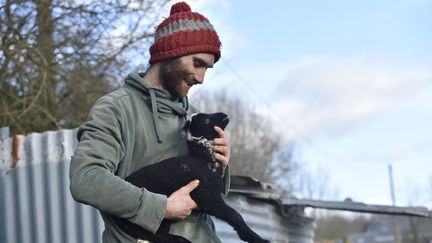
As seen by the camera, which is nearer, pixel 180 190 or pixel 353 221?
pixel 180 190

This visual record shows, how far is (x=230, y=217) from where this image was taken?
2.57 m

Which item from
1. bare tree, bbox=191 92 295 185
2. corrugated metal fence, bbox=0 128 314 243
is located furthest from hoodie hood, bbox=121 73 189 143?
bare tree, bbox=191 92 295 185

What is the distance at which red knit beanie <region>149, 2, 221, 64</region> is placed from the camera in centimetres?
254

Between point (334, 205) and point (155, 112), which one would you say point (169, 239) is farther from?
point (334, 205)

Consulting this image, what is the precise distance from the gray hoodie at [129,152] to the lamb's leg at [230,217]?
0.08 m

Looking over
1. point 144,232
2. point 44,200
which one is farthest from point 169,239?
point 44,200

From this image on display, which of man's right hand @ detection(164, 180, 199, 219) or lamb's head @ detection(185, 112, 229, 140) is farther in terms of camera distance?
lamb's head @ detection(185, 112, 229, 140)

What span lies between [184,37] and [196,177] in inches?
18.4

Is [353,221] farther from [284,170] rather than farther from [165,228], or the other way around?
[165,228]

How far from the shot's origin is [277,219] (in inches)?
379

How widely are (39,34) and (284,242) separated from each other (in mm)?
4046

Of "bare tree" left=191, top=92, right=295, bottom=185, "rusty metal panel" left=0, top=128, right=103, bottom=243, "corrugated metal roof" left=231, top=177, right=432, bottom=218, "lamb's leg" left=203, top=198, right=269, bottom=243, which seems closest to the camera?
"lamb's leg" left=203, top=198, right=269, bottom=243

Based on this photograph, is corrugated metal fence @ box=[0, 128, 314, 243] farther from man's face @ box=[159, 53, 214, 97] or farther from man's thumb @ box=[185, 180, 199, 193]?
man's thumb @ box=[185, 180, 199, 193]

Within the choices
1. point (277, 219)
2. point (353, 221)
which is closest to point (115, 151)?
point (277, 219)
